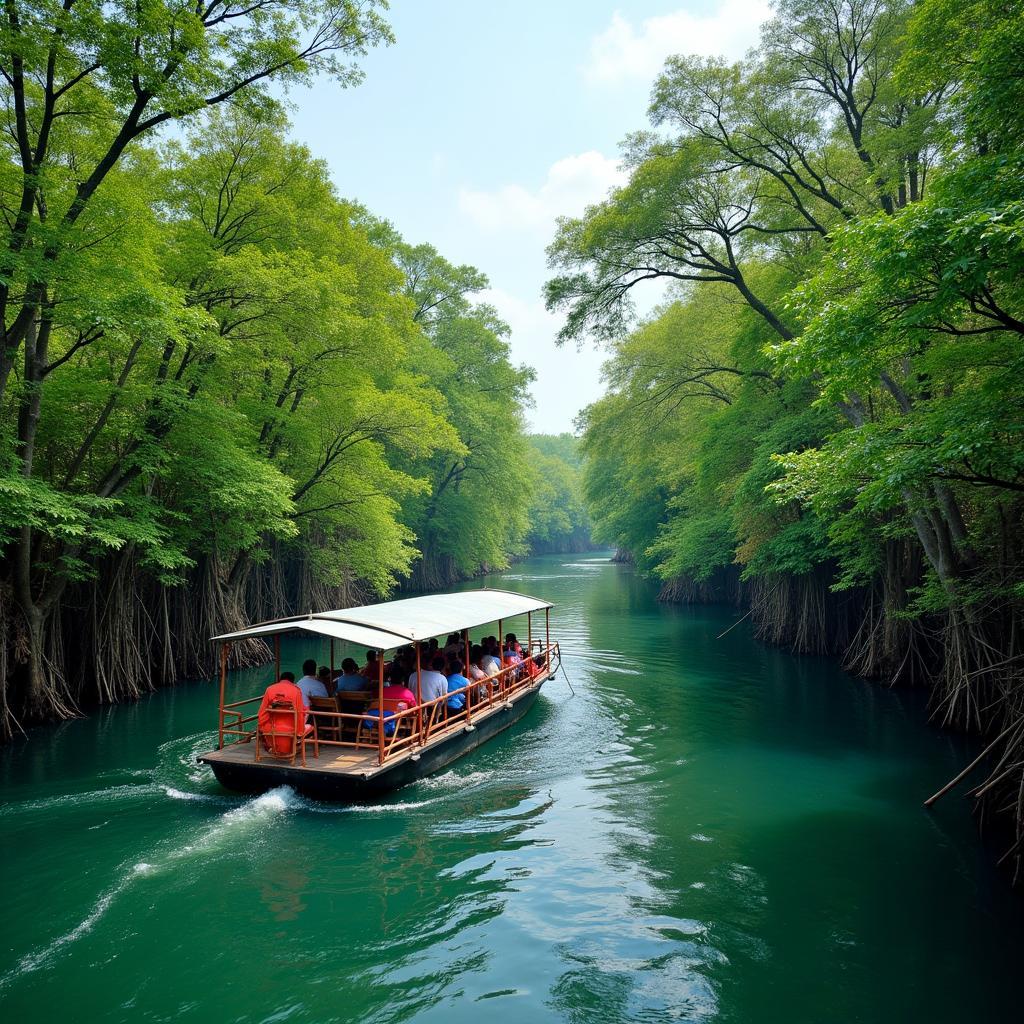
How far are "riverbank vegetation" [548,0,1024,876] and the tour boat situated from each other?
649 centimetres

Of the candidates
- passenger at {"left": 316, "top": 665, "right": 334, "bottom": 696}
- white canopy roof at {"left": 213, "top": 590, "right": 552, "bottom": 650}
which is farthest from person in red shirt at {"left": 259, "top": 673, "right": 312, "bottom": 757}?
passenger at {"left": 316, "top": 665, "right": 334, "bottom": 696}

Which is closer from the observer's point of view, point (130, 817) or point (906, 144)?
point (130, 817)

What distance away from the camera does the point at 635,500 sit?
39.7m

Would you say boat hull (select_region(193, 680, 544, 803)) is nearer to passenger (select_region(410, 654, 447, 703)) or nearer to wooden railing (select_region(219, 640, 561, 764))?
wooden railing (select_region(219, 640, 561, 764))

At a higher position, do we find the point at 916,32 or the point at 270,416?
the point at 916,32

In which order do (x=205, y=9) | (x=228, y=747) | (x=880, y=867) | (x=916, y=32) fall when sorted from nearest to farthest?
1. (x=880, y=867)
2. (x=916, y=32)
3. (x=228, y=747)
4. (x=205, y=9)

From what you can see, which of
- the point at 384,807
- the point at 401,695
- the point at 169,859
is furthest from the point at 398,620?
the point at 169,859

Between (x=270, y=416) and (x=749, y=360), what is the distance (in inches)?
555

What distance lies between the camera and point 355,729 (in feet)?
35.0

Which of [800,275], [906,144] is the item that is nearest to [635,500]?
[800,275]

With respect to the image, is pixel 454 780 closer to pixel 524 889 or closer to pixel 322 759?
pixel 322 759

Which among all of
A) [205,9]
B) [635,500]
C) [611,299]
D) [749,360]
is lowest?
[635,500]

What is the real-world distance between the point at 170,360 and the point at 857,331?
50.9ft

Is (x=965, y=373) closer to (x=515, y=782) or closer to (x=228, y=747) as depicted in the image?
(x=515, y=782)
